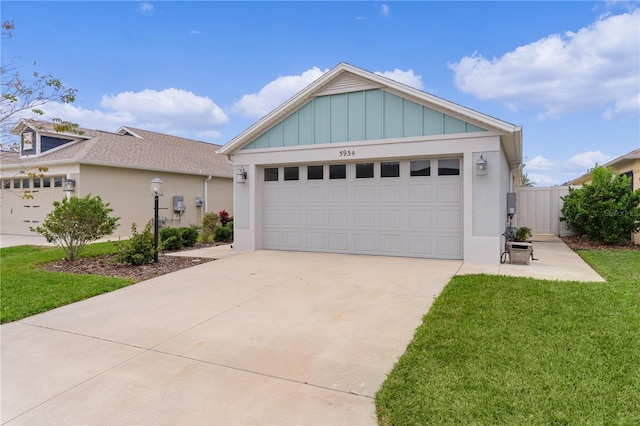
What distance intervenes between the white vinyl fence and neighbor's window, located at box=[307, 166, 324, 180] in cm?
915

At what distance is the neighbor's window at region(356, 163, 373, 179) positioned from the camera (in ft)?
31.2

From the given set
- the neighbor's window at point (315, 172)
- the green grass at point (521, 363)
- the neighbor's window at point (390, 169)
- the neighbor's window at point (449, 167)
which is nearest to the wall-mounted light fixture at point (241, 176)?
the neighbor's window at point (315, 172)

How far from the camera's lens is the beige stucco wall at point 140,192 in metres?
15.3

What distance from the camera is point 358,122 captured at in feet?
30.7

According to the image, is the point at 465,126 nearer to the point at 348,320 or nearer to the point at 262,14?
the point at 348,320

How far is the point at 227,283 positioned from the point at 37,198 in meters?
14.7

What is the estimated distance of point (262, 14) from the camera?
1087cm

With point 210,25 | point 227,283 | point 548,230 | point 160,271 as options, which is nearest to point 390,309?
point 227,283

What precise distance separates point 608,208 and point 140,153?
18408mm

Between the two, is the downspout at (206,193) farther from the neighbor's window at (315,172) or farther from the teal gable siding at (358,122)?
the neighbor's window at (315,172)

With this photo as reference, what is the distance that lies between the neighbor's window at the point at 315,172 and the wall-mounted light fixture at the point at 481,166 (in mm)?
3904

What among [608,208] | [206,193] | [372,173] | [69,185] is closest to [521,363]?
[372,173]

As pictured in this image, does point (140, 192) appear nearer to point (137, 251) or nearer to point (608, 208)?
point (137, 251)

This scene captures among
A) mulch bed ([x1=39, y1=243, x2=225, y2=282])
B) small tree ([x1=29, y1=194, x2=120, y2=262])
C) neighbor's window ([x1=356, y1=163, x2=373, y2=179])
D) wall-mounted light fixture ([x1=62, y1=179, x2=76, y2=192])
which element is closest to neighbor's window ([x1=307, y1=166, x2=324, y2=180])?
neighbor's window ([x1=356, y1=163, x2=373, y2=179])
